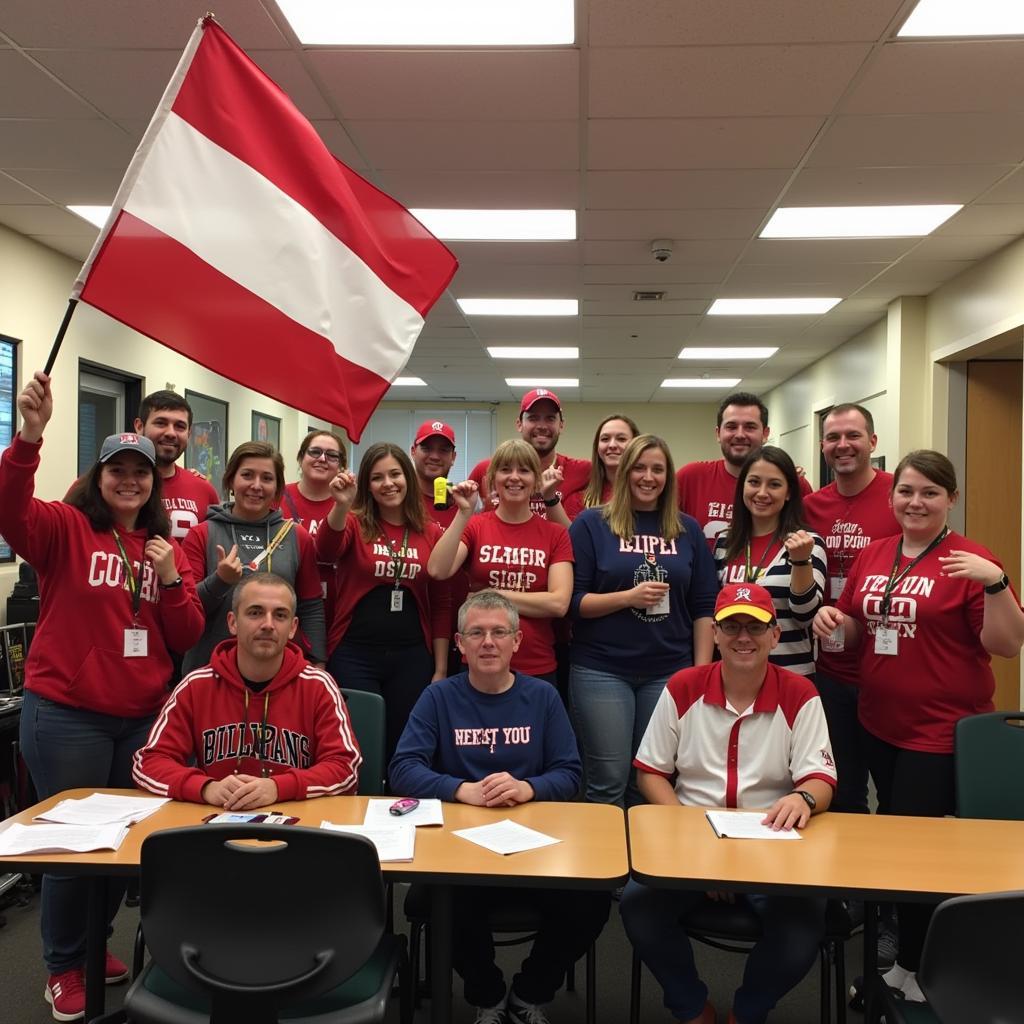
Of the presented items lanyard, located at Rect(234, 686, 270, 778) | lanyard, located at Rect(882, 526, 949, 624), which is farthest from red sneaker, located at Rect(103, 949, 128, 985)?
lanyard, located at Rect(882, 526, 949, 624)

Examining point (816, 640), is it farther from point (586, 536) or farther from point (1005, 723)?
point (586, 536)

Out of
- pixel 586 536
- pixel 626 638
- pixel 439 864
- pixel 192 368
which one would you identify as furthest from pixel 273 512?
pixel 192 368

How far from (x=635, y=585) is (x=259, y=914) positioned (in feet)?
5.71

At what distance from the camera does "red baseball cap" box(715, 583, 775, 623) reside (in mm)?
2299

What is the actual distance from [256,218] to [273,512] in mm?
1248

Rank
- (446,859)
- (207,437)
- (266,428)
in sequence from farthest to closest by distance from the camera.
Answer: (266,428), (207,437), (446,859)

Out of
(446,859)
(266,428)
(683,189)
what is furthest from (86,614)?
(266,428)

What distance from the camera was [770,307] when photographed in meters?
7.38

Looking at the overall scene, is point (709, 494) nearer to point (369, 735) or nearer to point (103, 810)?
point (369, 735)

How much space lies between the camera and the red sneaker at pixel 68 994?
248 centimetres

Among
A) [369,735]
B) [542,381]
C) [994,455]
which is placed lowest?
[369,735]

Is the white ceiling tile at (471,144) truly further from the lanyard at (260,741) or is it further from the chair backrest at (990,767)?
the chair backrest at (990,767)

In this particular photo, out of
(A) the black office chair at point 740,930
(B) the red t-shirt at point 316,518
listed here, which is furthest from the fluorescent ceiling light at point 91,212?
(A) the black office chair at point 740,930

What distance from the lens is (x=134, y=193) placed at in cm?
191
